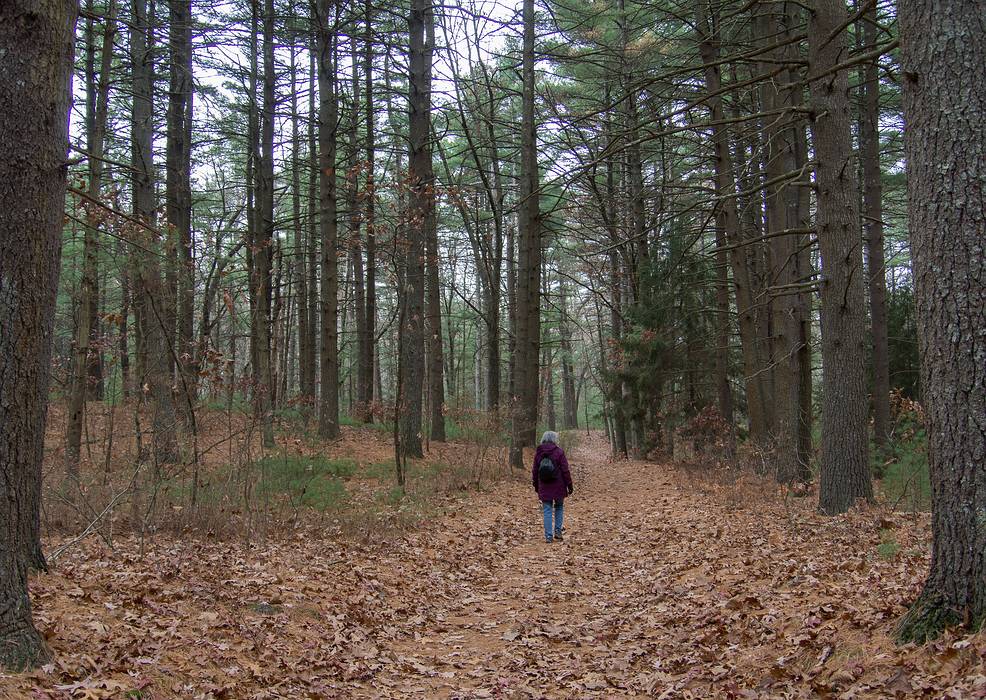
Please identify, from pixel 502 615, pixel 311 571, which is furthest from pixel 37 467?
pixel 502 615

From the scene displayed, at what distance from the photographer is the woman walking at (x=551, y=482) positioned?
34.8ft

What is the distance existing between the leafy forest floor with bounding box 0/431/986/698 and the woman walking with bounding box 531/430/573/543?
Answer: 3.47 ft

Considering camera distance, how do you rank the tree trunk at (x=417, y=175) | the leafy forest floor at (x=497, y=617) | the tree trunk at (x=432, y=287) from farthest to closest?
the tree trunk at (x=432, y=287) → the tree trunk at (x=417, y=175) → the leafy forest floor at (x=497, y=617)

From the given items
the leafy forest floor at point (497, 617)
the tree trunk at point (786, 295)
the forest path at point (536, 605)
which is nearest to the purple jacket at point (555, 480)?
the forest path at point (536, 605)

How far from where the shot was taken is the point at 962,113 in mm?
4238

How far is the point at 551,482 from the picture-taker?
1059cm

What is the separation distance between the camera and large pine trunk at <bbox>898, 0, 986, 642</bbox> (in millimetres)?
4090

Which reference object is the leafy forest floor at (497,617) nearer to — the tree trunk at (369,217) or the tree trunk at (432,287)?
the tree trunk at (369,217)

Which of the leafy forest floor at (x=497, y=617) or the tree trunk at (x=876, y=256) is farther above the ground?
the tree trunk at (x=876, y=256)

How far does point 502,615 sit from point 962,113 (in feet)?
19.3

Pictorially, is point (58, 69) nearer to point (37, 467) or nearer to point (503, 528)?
point (37, 467)

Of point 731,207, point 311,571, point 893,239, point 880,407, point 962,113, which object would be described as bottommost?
point 311,571

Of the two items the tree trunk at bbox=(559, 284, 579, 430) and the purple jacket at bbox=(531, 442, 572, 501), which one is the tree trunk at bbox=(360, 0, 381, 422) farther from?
the tree trunk at bbox=(559, 284, 579, 430)

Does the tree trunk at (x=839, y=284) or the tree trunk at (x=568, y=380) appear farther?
the tree trunk at (x=568, y=380)
